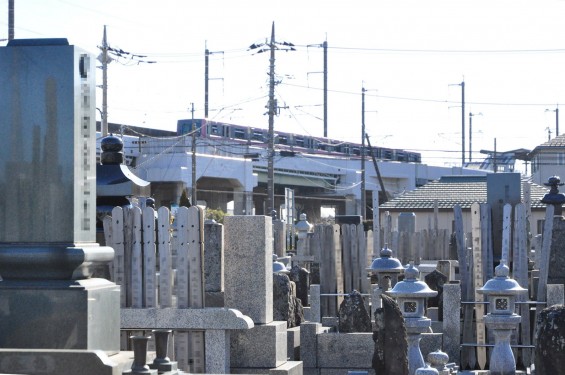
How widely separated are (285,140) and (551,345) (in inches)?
2257

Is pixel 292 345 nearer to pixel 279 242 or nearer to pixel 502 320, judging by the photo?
pixel 502 320

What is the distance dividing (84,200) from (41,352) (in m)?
1.13

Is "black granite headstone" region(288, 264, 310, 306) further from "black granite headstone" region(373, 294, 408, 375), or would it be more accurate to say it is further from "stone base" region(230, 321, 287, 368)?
"black granite headstone" region(373, 294, 408, 375)

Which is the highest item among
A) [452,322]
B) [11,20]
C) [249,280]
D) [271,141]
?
[11,20]

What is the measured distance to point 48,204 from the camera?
22.8ft

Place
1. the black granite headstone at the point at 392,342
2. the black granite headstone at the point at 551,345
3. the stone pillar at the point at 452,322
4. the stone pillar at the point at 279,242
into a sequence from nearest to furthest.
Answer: the black granite headstone at the point at 551,345 → the black granite headstone at the point at 392,342 → the stone pillar at the point at 452,322 → the stone pillar at the point at 279,242

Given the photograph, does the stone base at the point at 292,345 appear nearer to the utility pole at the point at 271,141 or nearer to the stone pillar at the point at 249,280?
the stone pillar at the point at 249,280

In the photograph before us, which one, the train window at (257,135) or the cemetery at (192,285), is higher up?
the train window at (257,135)

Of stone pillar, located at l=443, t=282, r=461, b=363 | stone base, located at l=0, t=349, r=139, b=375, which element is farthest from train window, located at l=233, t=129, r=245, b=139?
stone base, located at l=0, t=349, r=139, b=375

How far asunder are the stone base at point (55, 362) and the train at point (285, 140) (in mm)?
42947

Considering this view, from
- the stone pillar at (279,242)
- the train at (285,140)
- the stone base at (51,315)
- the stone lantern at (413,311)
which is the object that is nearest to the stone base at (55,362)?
the stone base at (51,315)

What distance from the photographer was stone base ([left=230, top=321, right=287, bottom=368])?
10422 mm

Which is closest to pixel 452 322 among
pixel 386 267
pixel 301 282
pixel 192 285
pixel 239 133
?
pixel 386 267

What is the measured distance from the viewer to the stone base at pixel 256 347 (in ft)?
34.2
